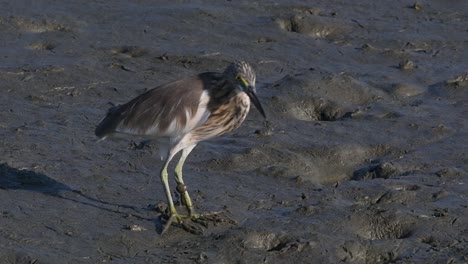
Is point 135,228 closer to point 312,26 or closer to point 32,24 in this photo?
point 32,24

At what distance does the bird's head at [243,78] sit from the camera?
804 cm

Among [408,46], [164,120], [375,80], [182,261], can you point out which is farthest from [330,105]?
[182,261]

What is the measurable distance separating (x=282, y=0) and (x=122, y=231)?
5.72 meters

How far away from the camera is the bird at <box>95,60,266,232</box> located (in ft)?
26.5

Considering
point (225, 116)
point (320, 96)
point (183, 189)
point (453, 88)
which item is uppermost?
point (225, 116)

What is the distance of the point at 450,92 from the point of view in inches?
430

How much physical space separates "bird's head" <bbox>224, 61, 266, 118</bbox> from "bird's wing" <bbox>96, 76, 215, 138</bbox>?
0.23 m

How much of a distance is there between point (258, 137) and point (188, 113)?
69.3 inches

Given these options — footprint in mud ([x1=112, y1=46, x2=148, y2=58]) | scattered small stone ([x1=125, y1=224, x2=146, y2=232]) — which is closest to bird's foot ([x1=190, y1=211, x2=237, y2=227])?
scattered small stone ([x1=125, y1=224, x2=146, y2=232])

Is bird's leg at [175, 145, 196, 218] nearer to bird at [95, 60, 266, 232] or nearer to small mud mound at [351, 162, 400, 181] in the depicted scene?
bird at [95, 60, 266, 232]

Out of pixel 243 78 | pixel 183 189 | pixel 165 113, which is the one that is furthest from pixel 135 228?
pixel 243 78

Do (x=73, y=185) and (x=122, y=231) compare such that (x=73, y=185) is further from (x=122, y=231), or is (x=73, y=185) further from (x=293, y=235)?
(x=293, y=235)

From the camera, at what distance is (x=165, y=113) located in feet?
26.6

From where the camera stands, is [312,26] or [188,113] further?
[312,26]
